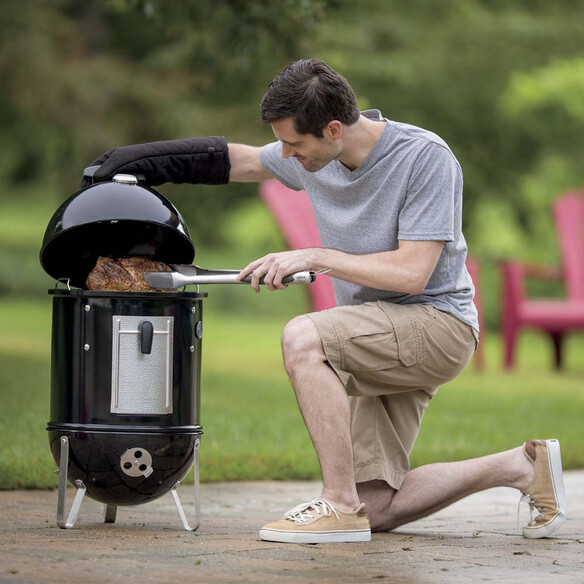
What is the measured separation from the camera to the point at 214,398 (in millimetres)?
8430

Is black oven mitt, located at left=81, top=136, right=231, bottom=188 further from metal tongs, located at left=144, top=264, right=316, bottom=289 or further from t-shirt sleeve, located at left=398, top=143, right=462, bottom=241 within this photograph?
t-shirt sleeve, located at left=398, top=143, right=462, bottom=241

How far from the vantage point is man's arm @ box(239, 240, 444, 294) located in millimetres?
3939

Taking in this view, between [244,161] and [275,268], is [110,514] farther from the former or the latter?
[244,161]

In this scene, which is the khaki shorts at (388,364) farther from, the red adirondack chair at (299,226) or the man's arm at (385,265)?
the red adirondack chair at (299,226)

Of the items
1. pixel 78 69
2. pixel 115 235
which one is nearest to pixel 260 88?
pixel 78 69

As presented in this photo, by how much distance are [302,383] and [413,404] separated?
0.60 m

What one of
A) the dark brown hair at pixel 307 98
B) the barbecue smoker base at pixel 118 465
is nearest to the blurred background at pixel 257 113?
the barbecue smoker base at pixel 118 465

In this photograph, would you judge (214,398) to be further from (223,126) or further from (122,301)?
(223,126)

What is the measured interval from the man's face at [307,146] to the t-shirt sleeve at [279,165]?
0.38 metres

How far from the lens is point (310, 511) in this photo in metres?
3.87

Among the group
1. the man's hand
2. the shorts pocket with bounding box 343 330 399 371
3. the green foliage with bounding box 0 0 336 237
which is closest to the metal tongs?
→ the man's hand

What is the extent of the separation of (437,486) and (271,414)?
11.3 feet

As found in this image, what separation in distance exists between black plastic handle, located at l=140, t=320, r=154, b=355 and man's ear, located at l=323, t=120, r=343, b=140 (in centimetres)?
83

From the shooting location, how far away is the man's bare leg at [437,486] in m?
4.24
